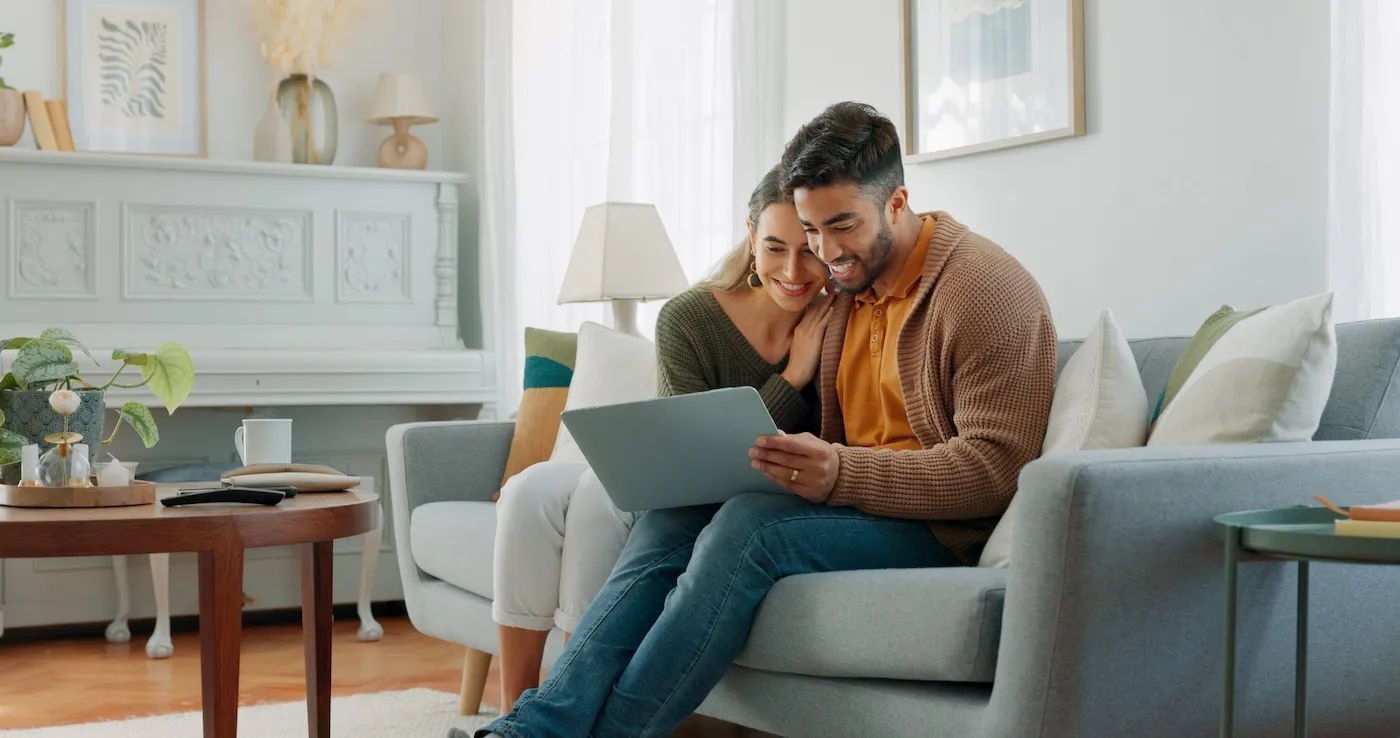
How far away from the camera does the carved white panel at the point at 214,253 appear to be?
424 cm

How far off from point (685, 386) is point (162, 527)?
2.76ft

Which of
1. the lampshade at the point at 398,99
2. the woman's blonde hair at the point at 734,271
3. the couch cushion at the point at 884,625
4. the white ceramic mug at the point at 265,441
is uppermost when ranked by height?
the lampshade at the point at 398,99

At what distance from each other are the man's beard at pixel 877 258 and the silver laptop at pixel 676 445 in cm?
34

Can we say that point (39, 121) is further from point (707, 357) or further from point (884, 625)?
point (884, 625)

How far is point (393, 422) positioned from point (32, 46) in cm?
153

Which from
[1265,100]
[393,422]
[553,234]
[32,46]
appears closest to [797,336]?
[1265,100]

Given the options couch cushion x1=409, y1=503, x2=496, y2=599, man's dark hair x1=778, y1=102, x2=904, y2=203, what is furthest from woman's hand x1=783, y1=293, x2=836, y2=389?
couch cushion x1=409, y1=503, x2=496, y2=599

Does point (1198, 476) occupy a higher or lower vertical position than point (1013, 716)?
higher

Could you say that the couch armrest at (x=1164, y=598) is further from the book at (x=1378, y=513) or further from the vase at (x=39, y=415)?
the vase at (x=39, y=415)

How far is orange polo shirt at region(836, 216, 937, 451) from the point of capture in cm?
218

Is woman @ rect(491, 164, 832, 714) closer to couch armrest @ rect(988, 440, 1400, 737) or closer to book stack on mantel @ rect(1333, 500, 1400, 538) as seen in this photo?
couch armrest @ rect(988, 440, 1400, 737)

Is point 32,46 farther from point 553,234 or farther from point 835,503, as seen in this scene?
point 835,503

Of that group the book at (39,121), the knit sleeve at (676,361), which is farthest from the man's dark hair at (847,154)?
the book at (39,121)

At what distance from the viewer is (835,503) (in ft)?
6.59
